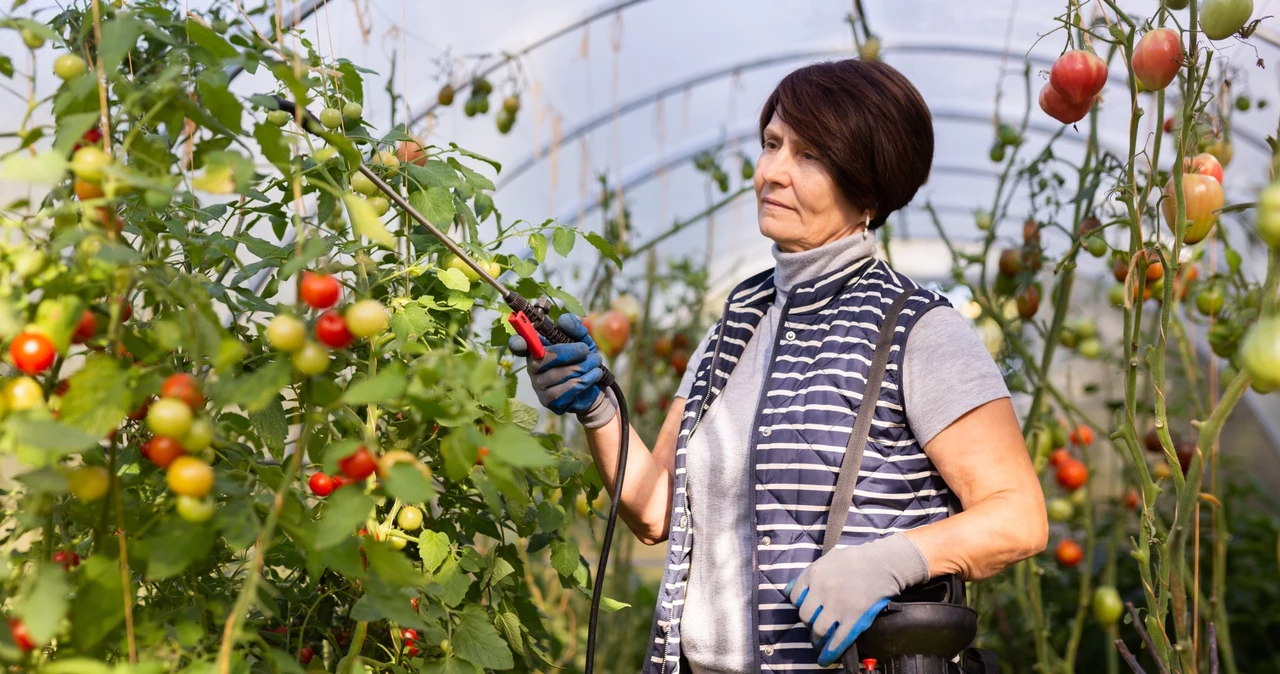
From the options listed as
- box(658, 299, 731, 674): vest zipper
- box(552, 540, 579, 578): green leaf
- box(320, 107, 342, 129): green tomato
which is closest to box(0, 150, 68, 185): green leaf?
box(320, 107, 342, 129): green tomato

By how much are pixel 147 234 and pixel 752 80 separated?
11.4 feet

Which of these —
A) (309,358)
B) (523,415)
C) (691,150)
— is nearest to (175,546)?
(309,358)

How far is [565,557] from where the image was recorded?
3.52 ft

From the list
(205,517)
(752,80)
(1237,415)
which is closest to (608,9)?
(752,80)

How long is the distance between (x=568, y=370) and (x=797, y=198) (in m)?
0.32

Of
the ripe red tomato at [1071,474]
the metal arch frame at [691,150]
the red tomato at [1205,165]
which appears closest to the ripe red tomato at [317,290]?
the red tomato at [1205,165]

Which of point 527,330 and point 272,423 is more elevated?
point 527,330

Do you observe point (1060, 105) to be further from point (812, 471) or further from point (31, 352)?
point (31, 352)

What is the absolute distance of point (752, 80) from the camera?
13.3 ft

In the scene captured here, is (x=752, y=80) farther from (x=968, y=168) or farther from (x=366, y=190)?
(x=366, y=190)

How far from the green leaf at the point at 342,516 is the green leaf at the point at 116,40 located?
0.88 feet

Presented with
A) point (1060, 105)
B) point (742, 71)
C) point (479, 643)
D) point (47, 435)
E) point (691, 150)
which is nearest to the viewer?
point (47, 435)

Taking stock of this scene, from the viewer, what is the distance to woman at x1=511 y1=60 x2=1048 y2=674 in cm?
100

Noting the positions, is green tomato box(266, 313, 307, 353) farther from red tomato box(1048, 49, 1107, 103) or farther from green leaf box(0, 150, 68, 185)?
red tomato box(1048, 49, 1107, 103)
